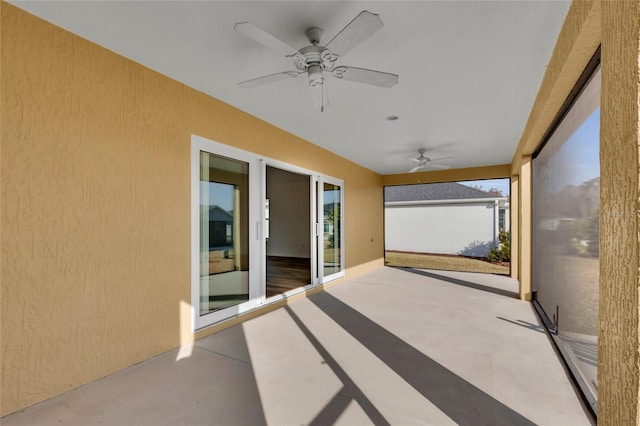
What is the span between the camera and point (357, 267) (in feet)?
22.3

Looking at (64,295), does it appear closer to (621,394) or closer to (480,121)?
(621,394)

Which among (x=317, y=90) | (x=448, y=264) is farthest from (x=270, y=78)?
(x=448, y=264)

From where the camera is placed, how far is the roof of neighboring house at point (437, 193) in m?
11.2

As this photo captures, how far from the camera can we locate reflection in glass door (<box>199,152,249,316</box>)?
3326mm

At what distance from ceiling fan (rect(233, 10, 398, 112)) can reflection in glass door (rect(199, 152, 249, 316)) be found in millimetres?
1331

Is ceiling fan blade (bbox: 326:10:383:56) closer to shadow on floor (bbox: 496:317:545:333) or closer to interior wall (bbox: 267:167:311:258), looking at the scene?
shadow on floor (bbox: 496:317:545:333)

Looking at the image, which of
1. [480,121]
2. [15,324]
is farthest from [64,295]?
[480,121]

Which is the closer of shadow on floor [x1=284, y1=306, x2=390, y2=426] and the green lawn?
shadow on floor [x1=284, y1=306, x2=390, y2=426]

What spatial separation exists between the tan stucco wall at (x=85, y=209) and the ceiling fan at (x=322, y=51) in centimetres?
107

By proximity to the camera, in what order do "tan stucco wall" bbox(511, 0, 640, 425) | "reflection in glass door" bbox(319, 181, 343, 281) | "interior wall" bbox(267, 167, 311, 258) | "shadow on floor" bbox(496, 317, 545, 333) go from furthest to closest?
"interior wall" bbox(267, 167, 311, 258), "reflection in glass door" bbox(319, 181, 343, 281), "shadow on floor" bbox(496, 317, 545, 333), "tan stucco wall" bbox(511, 0, 640, 425)

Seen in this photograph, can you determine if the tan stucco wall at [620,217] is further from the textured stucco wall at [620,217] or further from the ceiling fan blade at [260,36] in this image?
the ceiling fan blade at [260,36]

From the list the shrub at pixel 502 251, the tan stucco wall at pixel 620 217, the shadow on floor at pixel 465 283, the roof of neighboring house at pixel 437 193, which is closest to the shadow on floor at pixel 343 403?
the tan stucco wall at pixel 620 217

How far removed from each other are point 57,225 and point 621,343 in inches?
Result: 123

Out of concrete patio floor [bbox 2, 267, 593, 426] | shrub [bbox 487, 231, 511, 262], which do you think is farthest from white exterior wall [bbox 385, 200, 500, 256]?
concrete patio floor [bbox 2, 267, 593, 426]
